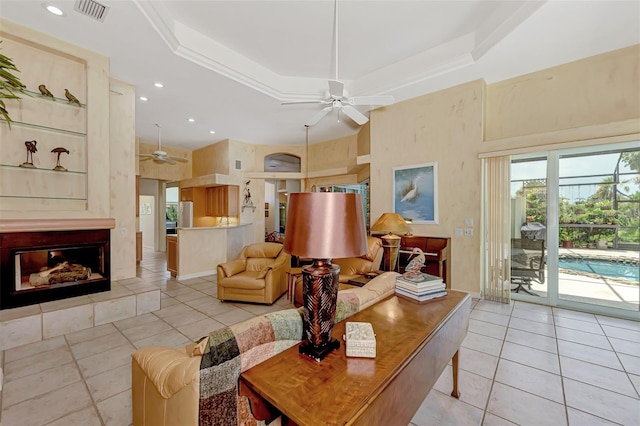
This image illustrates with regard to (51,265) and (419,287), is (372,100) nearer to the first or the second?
(419,287)

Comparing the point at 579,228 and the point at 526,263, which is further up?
the point at 579,228

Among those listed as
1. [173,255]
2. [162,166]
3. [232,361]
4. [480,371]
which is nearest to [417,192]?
[480,371]

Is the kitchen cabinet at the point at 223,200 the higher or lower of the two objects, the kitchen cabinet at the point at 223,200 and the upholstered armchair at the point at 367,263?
the higher

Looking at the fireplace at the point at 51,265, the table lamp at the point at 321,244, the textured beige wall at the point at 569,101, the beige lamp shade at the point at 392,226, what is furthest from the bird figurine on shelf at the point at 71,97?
the textured beige wall at the point at 569,101

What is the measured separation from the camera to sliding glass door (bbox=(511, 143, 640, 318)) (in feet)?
11.5

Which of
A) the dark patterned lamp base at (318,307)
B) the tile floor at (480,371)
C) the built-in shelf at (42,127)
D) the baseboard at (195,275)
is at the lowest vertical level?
the tile floor at (480,371)

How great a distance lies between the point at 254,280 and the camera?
3848mm

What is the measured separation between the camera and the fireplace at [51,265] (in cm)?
284

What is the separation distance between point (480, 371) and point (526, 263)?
2592 millimetres

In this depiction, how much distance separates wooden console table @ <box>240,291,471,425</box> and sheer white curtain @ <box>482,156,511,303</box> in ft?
10.6

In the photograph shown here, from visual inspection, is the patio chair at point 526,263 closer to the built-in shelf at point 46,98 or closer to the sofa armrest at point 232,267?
the sofa armrest at point 232,267

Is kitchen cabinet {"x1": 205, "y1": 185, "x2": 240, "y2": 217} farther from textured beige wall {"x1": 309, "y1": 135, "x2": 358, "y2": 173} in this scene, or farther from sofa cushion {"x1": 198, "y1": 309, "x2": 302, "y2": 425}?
sofa cushion {"x1": 198, "y1": 309, "x2": 302, "y2": 425}

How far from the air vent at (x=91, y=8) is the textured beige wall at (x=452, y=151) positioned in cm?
428

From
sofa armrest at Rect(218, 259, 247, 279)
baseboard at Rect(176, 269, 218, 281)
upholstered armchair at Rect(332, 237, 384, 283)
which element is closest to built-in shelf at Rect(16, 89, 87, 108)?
sofa armrest at Rect(218, 259, 247, 279)
